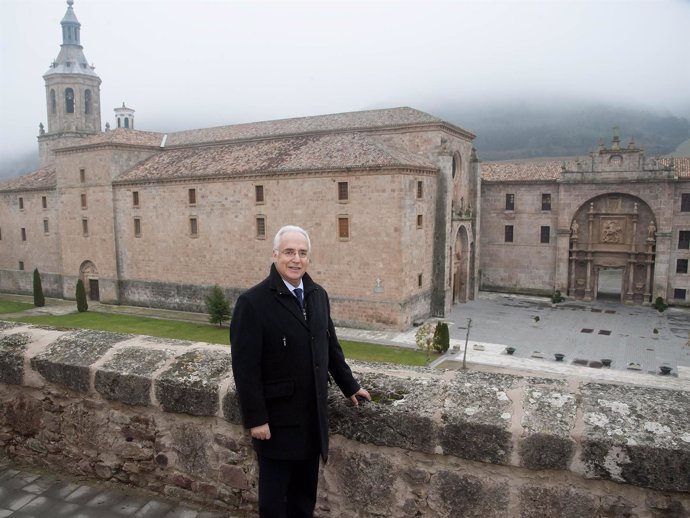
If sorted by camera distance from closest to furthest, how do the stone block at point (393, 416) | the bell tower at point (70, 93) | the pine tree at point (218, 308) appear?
the stone block at point (393, 416), the pine tree at point (218, 308), the bell tower at point (70, 93)

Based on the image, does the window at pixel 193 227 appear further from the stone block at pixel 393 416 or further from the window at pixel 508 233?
the stone block at pixel 393 416

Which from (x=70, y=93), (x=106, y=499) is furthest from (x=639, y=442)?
(x=70, y=93)

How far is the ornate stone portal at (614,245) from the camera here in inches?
1173

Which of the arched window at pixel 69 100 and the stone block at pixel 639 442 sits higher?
the arched window at pixel 69 100

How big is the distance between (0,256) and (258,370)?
4252cm

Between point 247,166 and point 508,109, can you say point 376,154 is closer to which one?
point 247,166

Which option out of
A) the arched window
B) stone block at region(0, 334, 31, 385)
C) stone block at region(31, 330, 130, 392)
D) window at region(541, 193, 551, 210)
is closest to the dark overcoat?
stone block at region(31, 330, 130, 392)

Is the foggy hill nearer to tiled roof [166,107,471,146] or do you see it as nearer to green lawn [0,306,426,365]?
tiled roof [166,107,471,146]

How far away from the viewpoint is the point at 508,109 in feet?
368

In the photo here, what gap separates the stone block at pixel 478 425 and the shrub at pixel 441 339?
682 inches

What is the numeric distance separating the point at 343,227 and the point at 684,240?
18744 mm

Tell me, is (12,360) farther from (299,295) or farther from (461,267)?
(461,267)

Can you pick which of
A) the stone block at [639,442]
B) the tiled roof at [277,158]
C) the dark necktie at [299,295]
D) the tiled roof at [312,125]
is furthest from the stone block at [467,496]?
the tiled roof at [312,125]

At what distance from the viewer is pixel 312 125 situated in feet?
96.4
